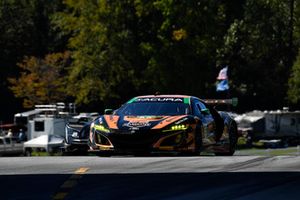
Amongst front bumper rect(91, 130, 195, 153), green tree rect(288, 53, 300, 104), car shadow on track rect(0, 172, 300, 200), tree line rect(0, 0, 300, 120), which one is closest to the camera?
car shadow on track rect(0, 172, 300, 200)

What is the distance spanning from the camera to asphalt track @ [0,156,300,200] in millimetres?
8758

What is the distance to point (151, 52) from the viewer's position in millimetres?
48656

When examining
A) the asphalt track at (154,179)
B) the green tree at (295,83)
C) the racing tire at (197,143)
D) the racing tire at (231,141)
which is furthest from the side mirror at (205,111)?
the green tree at (295,83)

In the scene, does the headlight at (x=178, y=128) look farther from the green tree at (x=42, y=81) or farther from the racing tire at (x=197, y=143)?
the green tree at (x=42, y=81)

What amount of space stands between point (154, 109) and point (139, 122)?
1055mm

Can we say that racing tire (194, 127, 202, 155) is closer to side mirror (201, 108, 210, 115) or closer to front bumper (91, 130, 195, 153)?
front bumper (91, 130, 195, 153)

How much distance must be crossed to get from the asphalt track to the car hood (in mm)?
1579

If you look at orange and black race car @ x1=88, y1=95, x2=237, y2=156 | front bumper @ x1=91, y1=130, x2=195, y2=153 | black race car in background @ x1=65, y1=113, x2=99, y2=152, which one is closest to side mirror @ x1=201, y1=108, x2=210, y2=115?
orange and black race car @ x1=88, y1=95, x2=237, y2=156

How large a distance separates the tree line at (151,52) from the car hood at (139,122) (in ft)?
111

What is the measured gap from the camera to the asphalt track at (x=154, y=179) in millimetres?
8758

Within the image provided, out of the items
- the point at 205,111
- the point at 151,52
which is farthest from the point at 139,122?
the point at 151,52

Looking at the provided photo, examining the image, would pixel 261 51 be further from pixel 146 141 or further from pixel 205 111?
pixel 146 141

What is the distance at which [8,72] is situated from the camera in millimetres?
70000

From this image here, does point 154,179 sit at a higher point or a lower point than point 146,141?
lower
